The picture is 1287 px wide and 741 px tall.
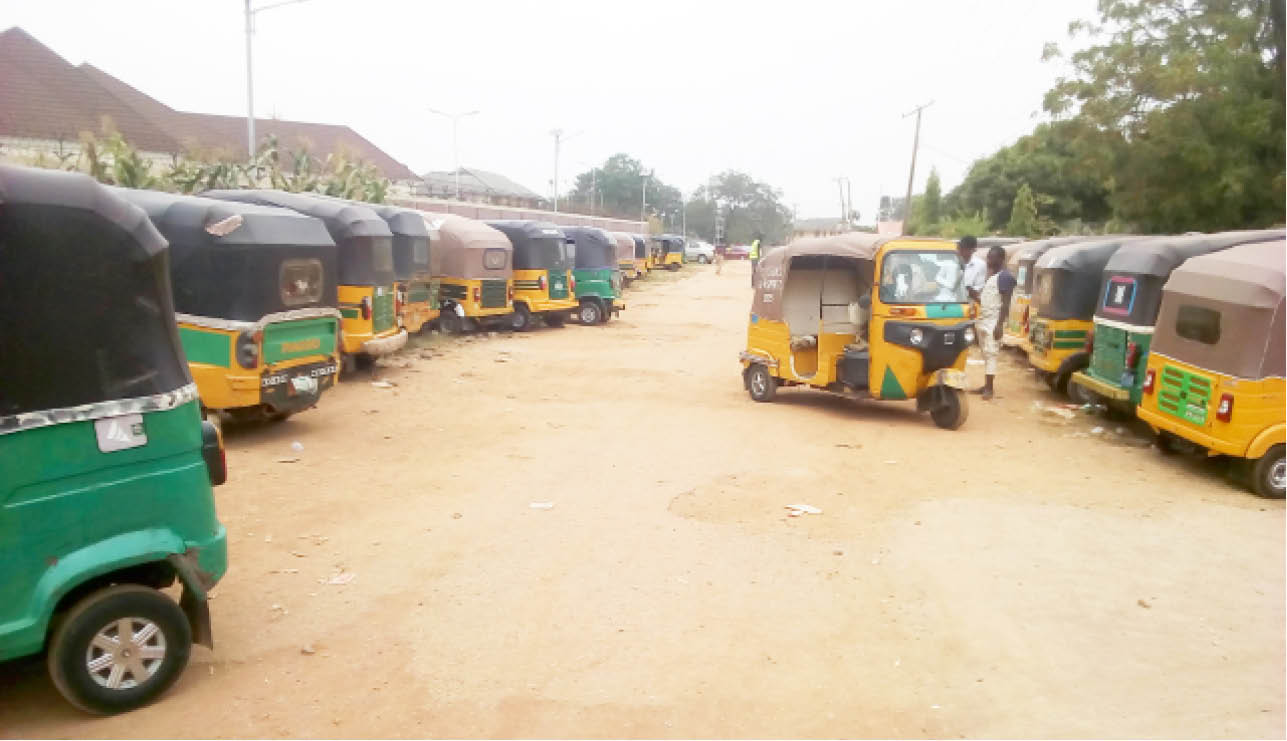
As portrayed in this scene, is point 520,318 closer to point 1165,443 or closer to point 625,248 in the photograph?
point 1165,443

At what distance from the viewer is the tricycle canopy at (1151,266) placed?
9.51 metres

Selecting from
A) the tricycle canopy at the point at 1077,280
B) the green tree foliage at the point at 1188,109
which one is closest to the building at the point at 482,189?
the green tree foliage at the point at 1188,109

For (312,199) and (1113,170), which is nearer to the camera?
(312,199)

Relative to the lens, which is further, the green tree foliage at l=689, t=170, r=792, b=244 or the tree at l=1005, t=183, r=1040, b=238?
the green tree foliage at l=689, t=170, r=792, b=244

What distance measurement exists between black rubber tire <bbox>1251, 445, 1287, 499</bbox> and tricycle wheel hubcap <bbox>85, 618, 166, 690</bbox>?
8.18 m

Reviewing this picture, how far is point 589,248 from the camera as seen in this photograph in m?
21.3

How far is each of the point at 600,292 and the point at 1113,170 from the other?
42.5 ft

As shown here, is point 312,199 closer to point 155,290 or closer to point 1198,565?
point 155,290

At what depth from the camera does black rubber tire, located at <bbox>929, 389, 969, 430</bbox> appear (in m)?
10.00

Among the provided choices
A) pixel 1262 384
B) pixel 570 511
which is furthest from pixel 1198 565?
pixel 570 511

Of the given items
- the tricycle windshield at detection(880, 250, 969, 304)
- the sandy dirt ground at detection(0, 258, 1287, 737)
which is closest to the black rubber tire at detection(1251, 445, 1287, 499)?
the sandy dirt ground at detection(0, 258, 1287, 737)

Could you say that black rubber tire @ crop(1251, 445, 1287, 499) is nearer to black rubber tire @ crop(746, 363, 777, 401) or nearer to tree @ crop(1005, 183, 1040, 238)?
black rubber tire @ crop(746, 363, 777, 401)

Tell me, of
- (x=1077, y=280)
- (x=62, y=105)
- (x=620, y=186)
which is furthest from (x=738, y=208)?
(x=1077, y=280)

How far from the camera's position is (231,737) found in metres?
3.64
